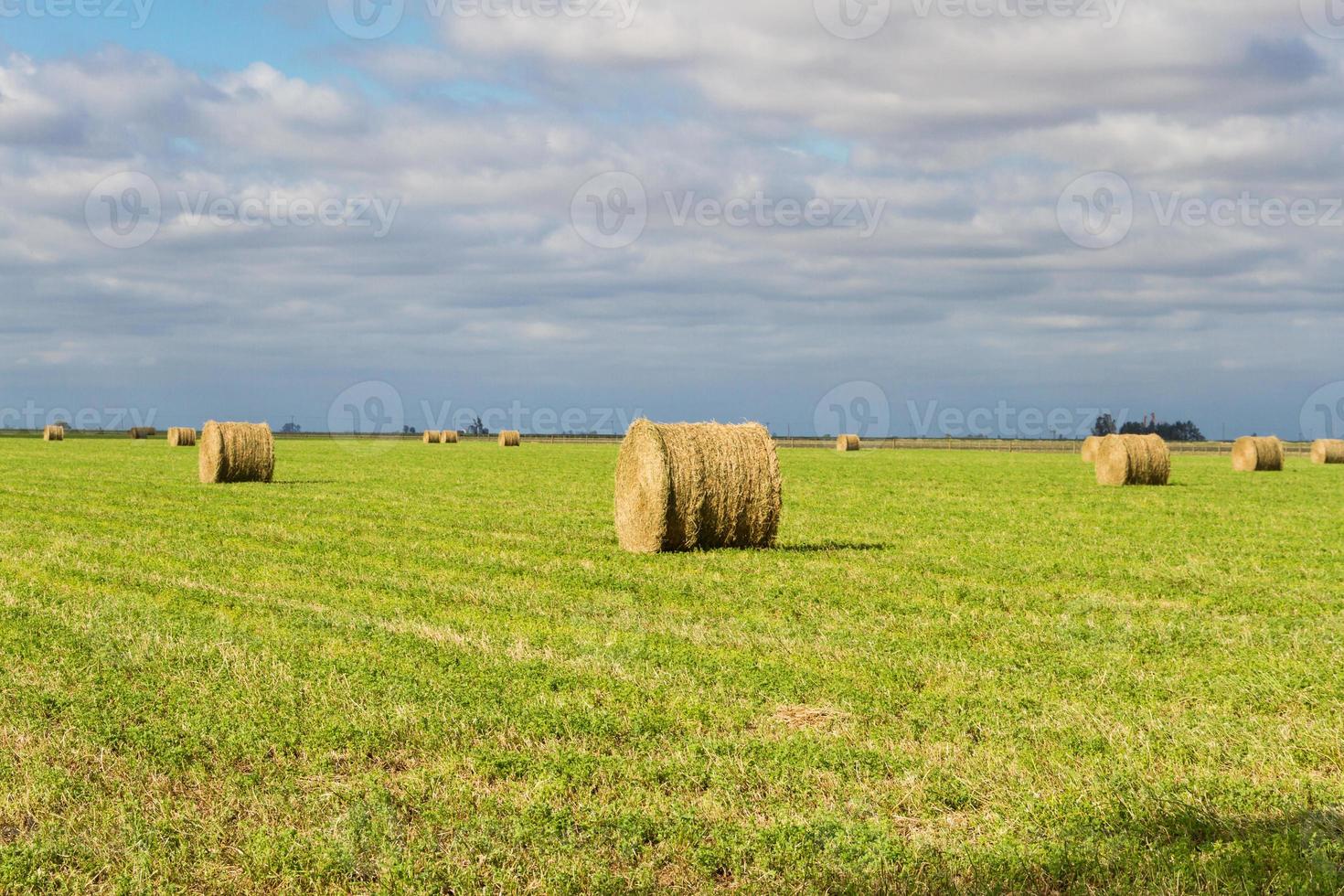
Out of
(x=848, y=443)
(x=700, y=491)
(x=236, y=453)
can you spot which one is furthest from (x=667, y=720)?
(x=848, y=443)

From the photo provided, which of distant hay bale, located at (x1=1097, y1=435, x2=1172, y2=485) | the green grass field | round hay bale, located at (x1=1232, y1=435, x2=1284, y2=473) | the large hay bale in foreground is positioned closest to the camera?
the green grass field

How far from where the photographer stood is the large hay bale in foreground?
16.9 metres

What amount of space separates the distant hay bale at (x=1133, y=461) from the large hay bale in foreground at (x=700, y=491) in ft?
69.1

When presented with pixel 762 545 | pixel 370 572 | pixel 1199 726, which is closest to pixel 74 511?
pixel 370 572

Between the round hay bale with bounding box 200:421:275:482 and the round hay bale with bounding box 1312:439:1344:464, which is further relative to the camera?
the round hay bale with bounding box 1312:439:1344:464

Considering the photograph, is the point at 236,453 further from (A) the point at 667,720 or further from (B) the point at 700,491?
(A) the point at 667,720

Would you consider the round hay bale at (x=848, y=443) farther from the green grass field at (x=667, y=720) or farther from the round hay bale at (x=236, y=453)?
the green grass field at (x=667, y=720)

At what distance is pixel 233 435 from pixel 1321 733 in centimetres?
2890

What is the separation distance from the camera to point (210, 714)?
7.83 m

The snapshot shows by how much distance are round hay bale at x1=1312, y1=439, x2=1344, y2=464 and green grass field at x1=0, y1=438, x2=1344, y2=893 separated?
49201mm

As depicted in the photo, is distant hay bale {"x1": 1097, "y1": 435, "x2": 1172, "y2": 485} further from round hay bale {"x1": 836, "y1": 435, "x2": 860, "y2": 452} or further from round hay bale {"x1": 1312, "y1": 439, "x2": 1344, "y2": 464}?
round hay bale {"x1": 836, "y1": 435, "x2": 860, "y2": 452}

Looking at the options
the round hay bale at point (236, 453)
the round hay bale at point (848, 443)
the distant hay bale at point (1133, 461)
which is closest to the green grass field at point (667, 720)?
the round hay bale at point (236, 453)

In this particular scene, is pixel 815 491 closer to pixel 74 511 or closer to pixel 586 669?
pixel 74 511

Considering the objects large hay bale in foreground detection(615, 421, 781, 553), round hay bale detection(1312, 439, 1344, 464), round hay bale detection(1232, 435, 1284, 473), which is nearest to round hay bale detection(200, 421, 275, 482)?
large hay bale in foreground detection(615, 421, 781, 553)
